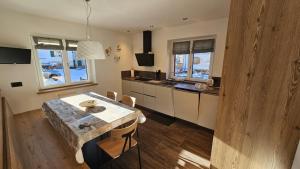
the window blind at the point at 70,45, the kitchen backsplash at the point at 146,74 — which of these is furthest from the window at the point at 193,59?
the window blind at the point at 70,45

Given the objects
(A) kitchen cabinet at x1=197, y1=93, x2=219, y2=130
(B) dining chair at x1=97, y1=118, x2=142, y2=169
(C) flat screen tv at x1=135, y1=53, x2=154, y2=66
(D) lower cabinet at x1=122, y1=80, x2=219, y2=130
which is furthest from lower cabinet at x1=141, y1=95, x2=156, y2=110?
(B) dining chair at x1=97, y1=118, x2=142, y2=169

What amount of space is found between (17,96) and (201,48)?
13.2 ft

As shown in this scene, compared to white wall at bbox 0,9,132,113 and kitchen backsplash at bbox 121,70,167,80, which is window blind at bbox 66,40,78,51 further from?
kitchen backsplash at bbox 121,70,167,80

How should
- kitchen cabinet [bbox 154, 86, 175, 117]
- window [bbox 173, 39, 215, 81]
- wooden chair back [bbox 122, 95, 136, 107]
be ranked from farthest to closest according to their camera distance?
kitchen cabinet [bbox 154, 86, 175, 117], window [bbox 173, 39, 215, 81], wooden chair back [bbox 122, 95, 136, 107]

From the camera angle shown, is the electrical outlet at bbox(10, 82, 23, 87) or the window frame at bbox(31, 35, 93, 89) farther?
the window frame at bbox(31, 35, 93, 89)

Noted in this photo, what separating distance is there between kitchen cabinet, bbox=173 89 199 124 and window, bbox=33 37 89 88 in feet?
7.60

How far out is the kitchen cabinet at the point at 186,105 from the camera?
107 inches

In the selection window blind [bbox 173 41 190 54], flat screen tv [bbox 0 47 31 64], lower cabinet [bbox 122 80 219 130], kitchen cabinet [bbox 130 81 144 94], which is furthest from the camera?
kitchen cabinet [bbox 130 81 144 94]

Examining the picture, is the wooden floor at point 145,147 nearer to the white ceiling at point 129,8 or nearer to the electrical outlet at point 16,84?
the electrical outlet at point 16,84

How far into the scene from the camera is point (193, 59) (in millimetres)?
3262

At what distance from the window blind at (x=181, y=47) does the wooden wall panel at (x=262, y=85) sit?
2.35 meters

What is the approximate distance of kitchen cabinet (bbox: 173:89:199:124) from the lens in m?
2.72

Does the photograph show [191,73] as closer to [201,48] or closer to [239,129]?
[201,48]

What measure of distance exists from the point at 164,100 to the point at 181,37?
5.45 ft
